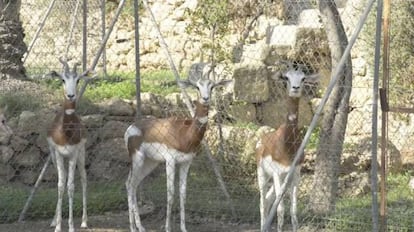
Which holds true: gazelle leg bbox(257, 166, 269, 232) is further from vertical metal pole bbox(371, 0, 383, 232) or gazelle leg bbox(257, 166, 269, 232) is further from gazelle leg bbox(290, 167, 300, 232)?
vertical metal pole bbox(371, 0, 383, 232)

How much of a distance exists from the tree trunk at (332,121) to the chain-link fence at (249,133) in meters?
0.01

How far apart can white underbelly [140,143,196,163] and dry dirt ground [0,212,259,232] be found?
36.6 inches

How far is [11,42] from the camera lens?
12.1 m

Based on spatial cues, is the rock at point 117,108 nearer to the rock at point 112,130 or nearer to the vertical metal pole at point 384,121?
the rock at point 112,130

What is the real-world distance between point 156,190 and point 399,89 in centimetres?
389

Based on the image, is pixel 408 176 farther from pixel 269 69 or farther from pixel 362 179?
pixel 269 69

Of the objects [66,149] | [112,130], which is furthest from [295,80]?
[112,130]

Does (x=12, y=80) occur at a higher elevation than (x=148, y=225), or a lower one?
higher

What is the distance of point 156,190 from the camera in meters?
10.2

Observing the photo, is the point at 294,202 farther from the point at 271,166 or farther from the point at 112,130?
the point at 112,130

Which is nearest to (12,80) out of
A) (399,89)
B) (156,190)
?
(156,190)

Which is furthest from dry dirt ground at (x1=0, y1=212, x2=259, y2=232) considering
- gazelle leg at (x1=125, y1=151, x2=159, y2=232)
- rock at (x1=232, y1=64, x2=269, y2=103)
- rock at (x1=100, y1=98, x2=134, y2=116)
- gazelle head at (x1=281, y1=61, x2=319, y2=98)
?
rock at (x1=232, y1=64, x2=269, y2=103)

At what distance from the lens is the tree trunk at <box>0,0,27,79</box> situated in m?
12.1

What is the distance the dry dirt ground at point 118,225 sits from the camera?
8.79 meters
